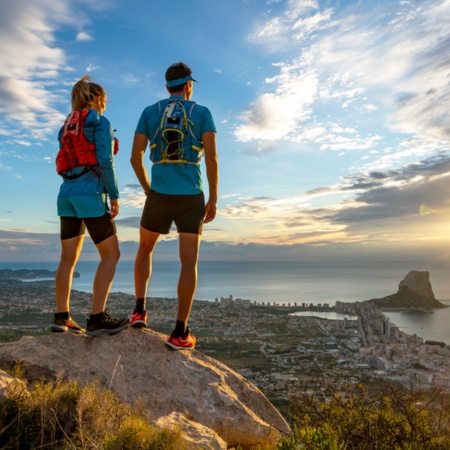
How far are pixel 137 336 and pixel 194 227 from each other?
4.68 feet

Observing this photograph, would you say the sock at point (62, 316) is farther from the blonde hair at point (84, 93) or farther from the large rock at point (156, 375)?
the blonde hair at point (84, 93)

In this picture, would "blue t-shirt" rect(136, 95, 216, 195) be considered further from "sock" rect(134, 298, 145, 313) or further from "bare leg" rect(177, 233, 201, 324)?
"sock" rect(134, 298, 145, 313)

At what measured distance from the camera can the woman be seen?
4078 millimetres

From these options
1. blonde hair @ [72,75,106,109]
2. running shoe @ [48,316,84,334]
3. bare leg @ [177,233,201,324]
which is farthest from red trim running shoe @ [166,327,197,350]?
blonde hair @ [72,75,106,109]

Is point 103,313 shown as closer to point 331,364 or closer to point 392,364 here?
point 331,364

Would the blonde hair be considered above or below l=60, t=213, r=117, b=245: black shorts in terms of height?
above

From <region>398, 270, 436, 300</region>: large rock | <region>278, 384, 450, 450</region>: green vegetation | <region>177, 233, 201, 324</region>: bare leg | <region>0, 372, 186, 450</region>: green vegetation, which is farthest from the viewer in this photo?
<region>398, 270, 436, 300</region>: large rock

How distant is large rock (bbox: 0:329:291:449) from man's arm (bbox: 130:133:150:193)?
1.74 metres

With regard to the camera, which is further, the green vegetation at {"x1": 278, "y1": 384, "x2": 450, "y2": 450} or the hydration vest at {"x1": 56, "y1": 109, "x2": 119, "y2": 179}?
the hydration vest at {"x1": 56, "y1": 109, "x2": 119, "y2": 179}

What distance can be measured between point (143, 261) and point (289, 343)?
55890mm

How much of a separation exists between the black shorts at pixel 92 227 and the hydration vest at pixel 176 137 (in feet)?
2.78

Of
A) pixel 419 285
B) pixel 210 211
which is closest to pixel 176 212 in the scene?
pixel 210 211

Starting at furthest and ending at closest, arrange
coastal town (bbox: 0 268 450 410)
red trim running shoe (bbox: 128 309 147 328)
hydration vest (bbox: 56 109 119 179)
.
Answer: coastal town (bbox: 0 268 450 410), red trim running shoe (bbox: 128 309 147 328), hydration vest (bbox: 56 109 119 179)

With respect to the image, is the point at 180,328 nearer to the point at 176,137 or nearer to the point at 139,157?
the point at 139,157
